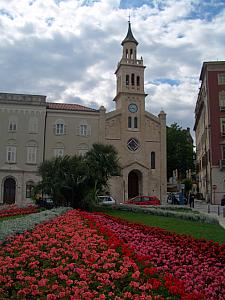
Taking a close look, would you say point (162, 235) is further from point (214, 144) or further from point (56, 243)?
point (214, 144)

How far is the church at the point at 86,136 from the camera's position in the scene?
149 feet

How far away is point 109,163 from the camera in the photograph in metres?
30.1

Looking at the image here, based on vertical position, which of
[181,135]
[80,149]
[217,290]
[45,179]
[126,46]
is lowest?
[217,290]

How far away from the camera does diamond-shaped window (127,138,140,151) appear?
48.8 metres

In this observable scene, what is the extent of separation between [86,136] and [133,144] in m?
6.56

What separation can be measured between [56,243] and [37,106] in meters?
39.1

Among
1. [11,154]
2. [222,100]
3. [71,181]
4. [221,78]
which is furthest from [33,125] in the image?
[221,78]

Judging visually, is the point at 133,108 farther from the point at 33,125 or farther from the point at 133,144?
the point at 33,125

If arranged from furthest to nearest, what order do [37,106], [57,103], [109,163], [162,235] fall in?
[57,103]
[37,106]
[109,163]
[162,235]

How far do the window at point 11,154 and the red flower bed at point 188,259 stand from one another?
34.8 meters

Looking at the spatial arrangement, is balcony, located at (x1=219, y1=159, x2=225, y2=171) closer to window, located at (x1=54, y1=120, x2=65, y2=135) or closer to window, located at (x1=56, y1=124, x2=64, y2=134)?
window, located at (x1=54, y1=120, x2=65, y2=135)

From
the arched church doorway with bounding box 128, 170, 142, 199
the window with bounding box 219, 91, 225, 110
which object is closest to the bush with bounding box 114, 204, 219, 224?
the arched church doorway with bounding box 128, 170, 142, 199

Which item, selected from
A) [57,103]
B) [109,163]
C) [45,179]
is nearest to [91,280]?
[45,179]

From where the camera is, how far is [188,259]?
9297mm
